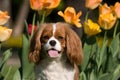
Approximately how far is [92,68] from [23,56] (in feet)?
2.40

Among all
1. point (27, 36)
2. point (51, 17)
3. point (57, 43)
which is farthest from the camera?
point (51, 17)

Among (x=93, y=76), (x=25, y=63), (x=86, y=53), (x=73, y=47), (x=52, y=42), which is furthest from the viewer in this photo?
(x=86, y=53)

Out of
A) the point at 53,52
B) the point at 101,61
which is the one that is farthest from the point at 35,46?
the point at 101,61

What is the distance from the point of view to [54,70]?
6.07 m

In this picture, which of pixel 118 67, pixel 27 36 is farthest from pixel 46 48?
pixel 118 67

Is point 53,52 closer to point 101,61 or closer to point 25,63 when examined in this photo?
point 25,63

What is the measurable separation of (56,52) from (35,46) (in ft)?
0.82

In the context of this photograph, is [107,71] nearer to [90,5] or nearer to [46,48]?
[90,5]

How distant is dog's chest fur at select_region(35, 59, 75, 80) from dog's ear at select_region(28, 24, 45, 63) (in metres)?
0.10

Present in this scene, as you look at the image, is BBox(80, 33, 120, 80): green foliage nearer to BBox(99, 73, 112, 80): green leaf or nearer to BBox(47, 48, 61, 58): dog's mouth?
BBox(99, 73, 112, 80): green leaf

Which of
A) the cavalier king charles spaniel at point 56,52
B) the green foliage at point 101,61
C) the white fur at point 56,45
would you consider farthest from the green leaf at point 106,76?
the white fur at point 56,45

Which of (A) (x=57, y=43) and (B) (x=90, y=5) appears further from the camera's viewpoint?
(B) (x=90, y=5)

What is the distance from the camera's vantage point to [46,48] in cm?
577

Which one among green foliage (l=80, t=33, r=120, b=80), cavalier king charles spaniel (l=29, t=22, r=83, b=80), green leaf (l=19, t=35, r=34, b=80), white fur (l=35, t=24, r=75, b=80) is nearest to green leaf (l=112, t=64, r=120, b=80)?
green foliage (l=80, t=33, r=120, b=80)
